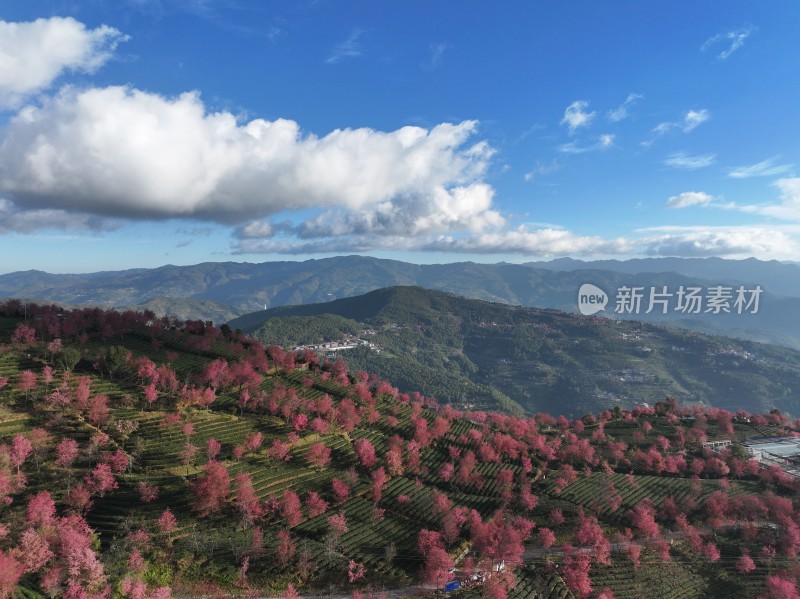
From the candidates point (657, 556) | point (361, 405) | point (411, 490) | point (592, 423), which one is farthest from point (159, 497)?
point (592, 423)

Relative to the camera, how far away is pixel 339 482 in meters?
79.2

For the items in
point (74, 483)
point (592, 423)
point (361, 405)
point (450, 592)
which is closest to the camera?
point (450, 592)

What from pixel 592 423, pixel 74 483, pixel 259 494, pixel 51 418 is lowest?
pixel 592 423

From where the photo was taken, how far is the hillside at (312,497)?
5844 centimetres

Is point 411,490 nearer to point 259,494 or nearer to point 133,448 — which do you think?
point 259,494

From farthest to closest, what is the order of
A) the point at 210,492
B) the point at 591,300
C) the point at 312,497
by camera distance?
1. the point at 591,300
2. the point at 312,497
3. the point at 210,492

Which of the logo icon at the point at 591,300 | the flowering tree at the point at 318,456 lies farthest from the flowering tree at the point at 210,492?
the logo icon at the point at 591,300

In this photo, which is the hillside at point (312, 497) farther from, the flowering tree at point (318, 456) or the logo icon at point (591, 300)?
the logo icon at point (591, 300)

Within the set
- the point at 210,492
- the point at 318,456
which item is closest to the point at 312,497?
the point at 318,456

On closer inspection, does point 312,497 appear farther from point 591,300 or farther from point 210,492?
point 591,300

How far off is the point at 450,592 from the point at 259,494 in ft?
118

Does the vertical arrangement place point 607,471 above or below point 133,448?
below

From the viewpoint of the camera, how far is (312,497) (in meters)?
73.4

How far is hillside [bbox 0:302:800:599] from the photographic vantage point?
58.4m
